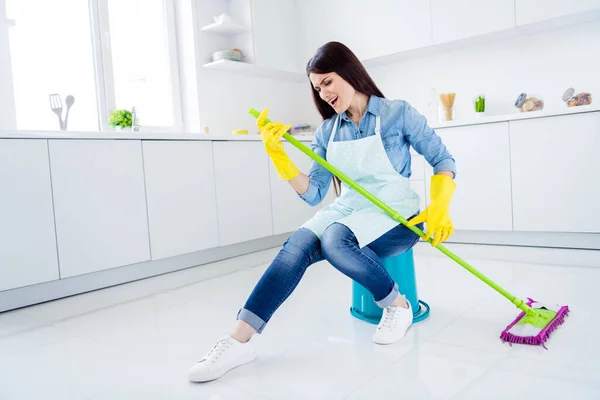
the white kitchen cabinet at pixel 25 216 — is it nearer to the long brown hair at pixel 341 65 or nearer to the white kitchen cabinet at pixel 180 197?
the white kitchen cabinet at pixel 180 197

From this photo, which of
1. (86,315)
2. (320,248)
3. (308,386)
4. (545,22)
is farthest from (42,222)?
(545,22)

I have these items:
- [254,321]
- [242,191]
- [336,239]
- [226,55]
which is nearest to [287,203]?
[242,191]

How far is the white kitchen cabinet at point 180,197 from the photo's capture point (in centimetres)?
262

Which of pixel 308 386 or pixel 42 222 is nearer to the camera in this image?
pixel 308 386

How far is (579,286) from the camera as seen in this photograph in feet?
6.43

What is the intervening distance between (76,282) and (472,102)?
269cm

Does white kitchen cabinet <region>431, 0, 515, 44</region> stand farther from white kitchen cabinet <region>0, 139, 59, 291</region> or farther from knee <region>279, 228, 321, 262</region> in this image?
white kitchen cabinet <region>0, 139, 59, 291</region>

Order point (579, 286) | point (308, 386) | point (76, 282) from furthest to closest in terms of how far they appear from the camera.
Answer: point (76, 282) < point (579, 286) < point (308, 386)

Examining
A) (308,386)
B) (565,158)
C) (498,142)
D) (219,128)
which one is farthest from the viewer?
(219,128)

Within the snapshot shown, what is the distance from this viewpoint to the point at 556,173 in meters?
2.71

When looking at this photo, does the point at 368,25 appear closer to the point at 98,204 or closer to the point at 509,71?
the point at 509,71

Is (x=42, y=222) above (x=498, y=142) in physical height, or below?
below

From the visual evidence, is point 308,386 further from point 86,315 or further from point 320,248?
point 86,315

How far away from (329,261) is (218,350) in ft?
1.31
